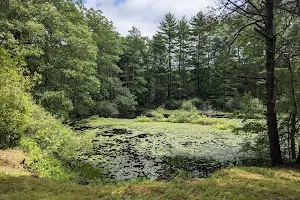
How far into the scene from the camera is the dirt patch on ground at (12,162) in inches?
233

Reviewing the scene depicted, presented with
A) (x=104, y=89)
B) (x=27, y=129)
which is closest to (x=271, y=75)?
(x=27, y=129)

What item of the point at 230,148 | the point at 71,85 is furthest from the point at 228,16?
the point at 71,85

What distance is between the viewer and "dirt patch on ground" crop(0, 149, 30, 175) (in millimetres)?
5930

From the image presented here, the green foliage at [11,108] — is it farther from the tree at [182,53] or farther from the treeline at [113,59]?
the tree at [182,53]

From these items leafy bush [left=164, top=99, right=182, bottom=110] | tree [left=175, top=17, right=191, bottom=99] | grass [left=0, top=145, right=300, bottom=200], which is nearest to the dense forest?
grass [left=0, top=145, right=300, bottom=200]

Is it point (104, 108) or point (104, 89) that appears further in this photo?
point (104, 89)

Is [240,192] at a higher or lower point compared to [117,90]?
lower

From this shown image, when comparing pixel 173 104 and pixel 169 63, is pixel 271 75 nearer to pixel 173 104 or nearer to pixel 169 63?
pixel 173 104

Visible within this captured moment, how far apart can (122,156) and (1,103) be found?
16.2ft

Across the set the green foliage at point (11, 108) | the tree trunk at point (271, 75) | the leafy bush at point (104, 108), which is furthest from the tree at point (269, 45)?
the leafy bush at point (104, 108)

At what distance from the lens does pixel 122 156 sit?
9906 mm

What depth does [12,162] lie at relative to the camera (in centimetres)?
646

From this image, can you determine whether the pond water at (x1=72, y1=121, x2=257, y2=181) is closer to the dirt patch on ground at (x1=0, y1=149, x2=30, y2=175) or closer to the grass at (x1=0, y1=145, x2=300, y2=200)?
the grass at (x1=0, y1=145, x2=300, y2=200)

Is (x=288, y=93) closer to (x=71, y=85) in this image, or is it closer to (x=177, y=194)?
(x=177, y=194)
